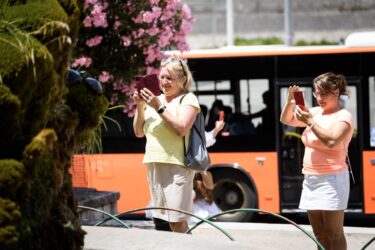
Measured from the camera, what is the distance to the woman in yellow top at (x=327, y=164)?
269 inches

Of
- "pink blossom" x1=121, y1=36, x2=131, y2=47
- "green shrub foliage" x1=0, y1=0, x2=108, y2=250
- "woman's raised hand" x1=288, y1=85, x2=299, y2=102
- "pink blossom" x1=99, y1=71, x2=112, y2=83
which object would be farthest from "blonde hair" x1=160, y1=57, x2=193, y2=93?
"pink blossom" x1=121, y1=36, x2=131, y2=47

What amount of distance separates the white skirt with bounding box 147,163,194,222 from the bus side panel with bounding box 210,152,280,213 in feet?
20.3

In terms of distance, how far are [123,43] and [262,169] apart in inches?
161

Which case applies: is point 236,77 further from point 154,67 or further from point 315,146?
point 315,146

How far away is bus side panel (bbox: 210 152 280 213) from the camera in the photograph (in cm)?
1325

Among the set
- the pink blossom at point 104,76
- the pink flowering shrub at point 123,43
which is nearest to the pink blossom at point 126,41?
the pink flowering shrub at point 123,43

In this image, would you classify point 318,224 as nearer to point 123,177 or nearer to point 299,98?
point 299,98

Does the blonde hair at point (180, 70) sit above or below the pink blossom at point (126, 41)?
below

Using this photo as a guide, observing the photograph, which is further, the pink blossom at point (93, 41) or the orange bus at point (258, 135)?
the orange bus at point (258, 135)

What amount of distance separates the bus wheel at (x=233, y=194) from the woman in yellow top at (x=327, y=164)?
6.21m

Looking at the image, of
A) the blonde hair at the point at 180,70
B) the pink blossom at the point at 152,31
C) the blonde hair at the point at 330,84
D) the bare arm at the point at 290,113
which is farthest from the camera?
the pink blossom at the point at 152,31

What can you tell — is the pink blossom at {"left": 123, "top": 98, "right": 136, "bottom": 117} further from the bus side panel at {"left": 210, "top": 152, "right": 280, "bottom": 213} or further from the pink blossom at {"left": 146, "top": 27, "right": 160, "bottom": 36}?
the bus side panel at {"left": 210, "top": 152, "right": 280, "bottom": 213}

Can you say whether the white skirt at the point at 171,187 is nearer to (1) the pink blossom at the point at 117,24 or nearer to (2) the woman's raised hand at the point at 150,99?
(2) the woman's raised hand at the point at 150,99

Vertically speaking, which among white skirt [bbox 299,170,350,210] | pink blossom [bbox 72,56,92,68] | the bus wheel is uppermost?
pink blossom [bbox 72,56,92,68]
